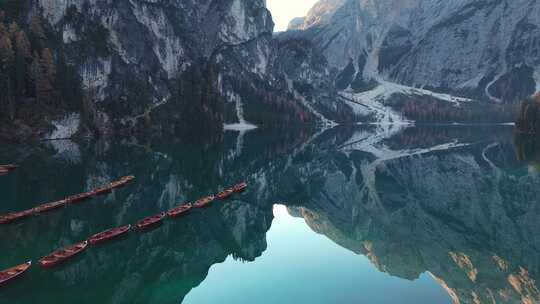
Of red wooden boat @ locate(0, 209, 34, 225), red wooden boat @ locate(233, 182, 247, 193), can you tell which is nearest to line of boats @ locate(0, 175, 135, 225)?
red wooden boat @ locate(0, 209, 34, 225)

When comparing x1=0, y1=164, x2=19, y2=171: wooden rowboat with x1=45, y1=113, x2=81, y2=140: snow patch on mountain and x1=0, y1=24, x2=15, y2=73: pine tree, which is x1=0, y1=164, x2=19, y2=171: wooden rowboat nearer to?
x1=45, y1=113, x2=81, y2=140: snow patch on mountain

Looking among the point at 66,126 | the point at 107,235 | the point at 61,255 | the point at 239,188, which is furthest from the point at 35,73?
the point at 61,255

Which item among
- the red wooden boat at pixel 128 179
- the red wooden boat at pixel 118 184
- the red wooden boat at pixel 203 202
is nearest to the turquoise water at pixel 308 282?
the red wooden boat at pixel 203 202

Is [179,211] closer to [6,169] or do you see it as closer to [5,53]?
[6,169]

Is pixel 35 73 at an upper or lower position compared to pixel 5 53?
lower

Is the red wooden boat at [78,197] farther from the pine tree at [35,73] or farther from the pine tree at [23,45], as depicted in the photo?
the pine tree at [23,45]

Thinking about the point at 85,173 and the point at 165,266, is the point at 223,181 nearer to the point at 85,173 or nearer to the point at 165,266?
the point at 85,173

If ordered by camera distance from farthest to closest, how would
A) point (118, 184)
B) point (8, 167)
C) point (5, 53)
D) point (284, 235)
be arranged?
1. point (5, 53)
2. point (8, 167)
3. point (118, 184)
4. point (284, 235)

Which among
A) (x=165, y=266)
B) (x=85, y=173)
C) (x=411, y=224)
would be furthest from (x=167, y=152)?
(x=165, y=266)
